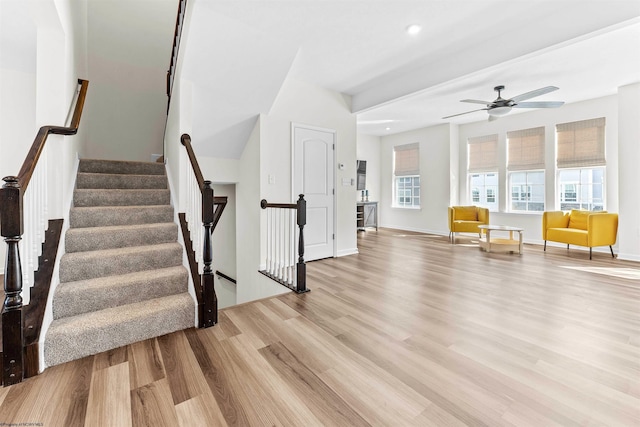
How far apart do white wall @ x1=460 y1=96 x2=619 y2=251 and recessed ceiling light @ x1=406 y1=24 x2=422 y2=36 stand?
4.41 meters

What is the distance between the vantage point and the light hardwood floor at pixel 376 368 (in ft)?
4.68

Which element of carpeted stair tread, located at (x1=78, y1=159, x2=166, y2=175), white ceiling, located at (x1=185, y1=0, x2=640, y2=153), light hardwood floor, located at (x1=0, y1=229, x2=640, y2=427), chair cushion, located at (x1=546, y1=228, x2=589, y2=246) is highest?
white ceiling, located at (x1=185, y1=0, x2=640, y2=153)

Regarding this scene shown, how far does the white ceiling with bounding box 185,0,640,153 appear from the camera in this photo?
9.21ft

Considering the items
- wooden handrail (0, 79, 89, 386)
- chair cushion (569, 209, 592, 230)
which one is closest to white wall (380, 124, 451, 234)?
chair cushion (569, 209, 592, 230)

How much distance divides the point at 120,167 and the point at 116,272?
1729 millimetres

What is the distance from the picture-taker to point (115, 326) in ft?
6.82

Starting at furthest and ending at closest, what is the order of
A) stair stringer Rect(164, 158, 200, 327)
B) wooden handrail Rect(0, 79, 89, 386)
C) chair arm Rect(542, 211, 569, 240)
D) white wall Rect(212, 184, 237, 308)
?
chair arm Rect(542, 211, 569, 240), white wall Rect(212, 184, 237, 308), stair stringer Rect(164, 158, 200, 327), wooden handrail Rect(0, 79, 89, 386)

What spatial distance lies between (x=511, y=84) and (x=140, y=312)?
575 cm

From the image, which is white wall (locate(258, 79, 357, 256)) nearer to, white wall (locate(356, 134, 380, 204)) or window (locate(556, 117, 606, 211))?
white wall (locate(356, 134, 380, 204))

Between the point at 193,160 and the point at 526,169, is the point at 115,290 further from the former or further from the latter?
the point at 526,169

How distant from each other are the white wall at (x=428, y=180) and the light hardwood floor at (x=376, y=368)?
4.55 meters

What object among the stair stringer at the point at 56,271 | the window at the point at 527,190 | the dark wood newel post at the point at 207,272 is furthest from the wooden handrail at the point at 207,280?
the window at the point at 527,190

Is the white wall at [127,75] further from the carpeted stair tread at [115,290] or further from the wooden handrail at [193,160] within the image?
the carpeted stair tread at [115,290]

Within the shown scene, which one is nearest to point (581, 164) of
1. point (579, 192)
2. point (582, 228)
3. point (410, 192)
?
point (579, 192)
